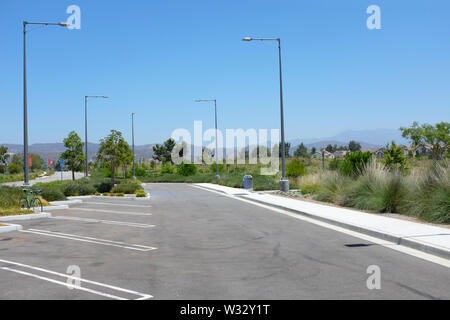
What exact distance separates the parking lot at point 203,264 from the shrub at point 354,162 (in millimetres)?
10174

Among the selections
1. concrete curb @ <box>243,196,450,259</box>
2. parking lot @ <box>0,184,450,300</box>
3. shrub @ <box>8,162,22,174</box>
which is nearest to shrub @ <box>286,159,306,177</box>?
concrete curb @ <box>243,196,450,259</box>

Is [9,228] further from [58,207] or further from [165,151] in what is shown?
[165,151]

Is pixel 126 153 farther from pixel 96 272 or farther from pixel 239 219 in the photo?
pixel 96 272

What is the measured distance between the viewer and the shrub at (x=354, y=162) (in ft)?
73.1

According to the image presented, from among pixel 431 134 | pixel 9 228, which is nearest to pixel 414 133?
pixel 431 134

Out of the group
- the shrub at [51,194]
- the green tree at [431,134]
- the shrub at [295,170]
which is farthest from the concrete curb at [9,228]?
the green tree at [431,134]

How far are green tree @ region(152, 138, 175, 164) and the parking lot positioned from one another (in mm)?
85128

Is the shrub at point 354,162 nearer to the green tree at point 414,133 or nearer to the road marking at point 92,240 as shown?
the road marking at point 92,240

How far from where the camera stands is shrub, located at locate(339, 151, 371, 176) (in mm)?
22281

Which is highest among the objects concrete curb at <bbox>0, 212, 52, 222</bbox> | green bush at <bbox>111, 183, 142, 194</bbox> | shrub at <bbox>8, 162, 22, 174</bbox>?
shrub at <bbox>8, 162, 22, 174</bbox>

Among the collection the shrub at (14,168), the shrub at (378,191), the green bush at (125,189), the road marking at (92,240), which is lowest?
the road marking at (92,240)

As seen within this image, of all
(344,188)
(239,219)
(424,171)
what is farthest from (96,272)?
(344,188)

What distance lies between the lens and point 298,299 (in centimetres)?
566

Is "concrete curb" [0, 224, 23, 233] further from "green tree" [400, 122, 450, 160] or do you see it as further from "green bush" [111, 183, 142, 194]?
"green tree" [400, 122, 450, 160]
